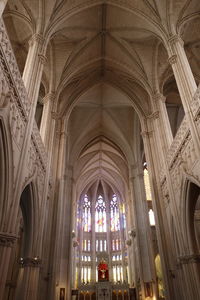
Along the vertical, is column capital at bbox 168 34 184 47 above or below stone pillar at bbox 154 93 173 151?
→ above

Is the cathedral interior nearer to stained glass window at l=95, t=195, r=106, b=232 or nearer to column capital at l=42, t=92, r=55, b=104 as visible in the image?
column capital at l=42, t=92, r=55, b=104

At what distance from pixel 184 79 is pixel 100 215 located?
97.7ft

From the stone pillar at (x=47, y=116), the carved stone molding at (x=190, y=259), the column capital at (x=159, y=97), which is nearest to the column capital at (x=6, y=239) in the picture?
the stone pillar at (x=47, y=116)

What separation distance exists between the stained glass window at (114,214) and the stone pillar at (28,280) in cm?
2746

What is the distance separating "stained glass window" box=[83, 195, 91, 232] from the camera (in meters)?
36.6

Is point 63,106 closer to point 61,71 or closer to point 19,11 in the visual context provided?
point 61,71

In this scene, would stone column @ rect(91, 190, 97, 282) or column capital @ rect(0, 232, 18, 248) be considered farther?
stone column @ rect(91, 190, 97, 282)

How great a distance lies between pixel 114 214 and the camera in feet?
123

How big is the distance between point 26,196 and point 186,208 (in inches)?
271

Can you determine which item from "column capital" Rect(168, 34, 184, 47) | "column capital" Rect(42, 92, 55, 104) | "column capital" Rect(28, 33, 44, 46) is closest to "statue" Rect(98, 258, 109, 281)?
"column capital" Rect(42, 92, 55, 104)

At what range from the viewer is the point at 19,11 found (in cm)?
1256

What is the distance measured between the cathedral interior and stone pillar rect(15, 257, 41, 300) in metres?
0.04

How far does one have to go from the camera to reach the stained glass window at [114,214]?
36.5 m

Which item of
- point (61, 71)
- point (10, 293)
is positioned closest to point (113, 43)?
point (61, 71)
